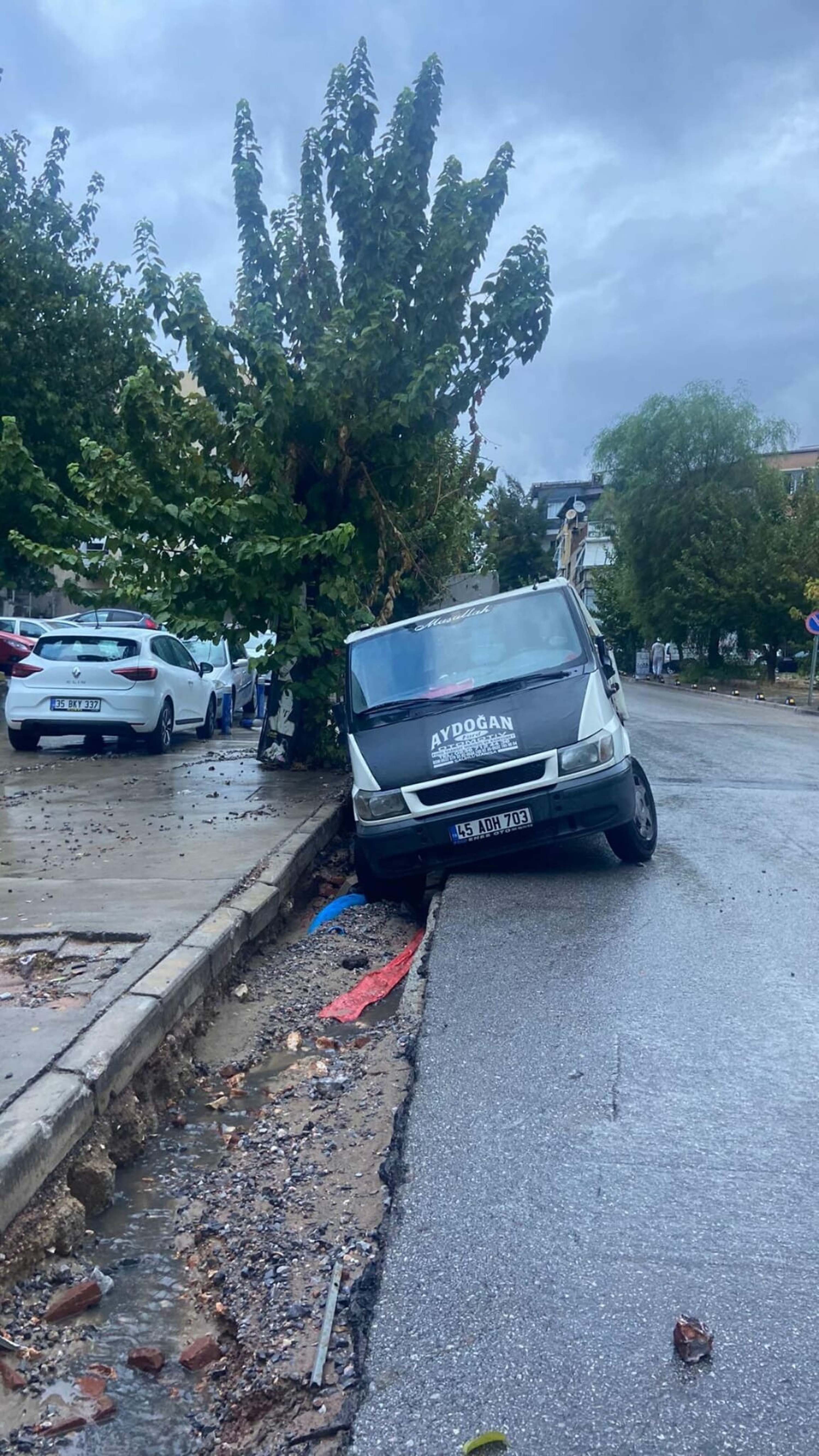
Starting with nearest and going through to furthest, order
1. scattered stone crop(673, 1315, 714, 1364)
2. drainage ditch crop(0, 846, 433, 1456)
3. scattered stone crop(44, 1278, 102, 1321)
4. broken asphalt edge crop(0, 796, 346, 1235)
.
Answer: scattered stone crop(673, 1315, 714, 1364) → drainage ditch crop(0, 846, 433, 1456) → scattered stone crop(44, 1278, 102, 1321) → broken asphalt edge crop(0, 796, 346, 1235)

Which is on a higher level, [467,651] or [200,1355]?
[467,651]

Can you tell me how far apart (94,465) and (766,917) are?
8321 mm

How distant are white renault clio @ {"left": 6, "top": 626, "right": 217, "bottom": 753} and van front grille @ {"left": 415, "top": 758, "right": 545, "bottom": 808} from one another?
30.1ft

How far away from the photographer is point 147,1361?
3.29m

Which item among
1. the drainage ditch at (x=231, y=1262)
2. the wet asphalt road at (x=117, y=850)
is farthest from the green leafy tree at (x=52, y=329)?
the drainage ditch at (x=231, y=1262)

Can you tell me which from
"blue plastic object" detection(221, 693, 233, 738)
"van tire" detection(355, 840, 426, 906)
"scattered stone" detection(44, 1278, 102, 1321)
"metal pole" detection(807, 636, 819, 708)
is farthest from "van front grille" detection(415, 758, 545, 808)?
"metal pole" detection(807, 636, 819, 708)

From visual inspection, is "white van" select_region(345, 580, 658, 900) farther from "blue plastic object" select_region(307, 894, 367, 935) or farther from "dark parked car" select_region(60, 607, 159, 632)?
"dark parked car" select_region(60, 607, 159, 632)

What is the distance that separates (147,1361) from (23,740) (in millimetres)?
14108

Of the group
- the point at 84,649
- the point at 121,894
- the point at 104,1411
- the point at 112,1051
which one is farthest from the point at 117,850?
the point at 84,649

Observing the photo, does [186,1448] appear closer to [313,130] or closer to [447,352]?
[447,352]

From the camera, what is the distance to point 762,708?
113ft

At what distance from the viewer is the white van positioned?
25.7 ft

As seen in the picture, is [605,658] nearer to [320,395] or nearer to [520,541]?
[320,395]

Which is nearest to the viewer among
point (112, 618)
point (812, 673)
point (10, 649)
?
point (10, 649)
